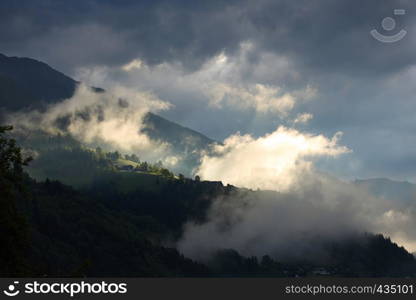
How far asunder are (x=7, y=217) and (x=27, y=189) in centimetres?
454

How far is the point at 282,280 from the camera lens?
64.2m

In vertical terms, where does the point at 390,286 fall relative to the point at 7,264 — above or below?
below

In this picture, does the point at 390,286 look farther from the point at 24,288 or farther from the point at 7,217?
the point at 7,217

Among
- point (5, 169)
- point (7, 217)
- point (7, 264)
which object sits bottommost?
point (7, 264)

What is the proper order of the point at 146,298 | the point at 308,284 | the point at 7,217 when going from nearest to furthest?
the point at 146,298 < the point at 308,284 < the point at 7,217

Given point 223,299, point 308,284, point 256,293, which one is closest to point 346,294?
point 308,284

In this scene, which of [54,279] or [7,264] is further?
[7,264]

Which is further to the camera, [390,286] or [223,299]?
[390,286]

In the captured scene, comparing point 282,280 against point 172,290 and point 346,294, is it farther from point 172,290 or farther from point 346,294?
point 172,290

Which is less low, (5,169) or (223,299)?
(5,169)

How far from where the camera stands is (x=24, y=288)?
6100cm

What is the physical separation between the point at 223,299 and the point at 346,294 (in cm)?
1463

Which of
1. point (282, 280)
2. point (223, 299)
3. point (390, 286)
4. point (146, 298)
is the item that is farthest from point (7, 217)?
point (390, 286)

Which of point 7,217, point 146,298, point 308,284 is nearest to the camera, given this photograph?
point 146,298
